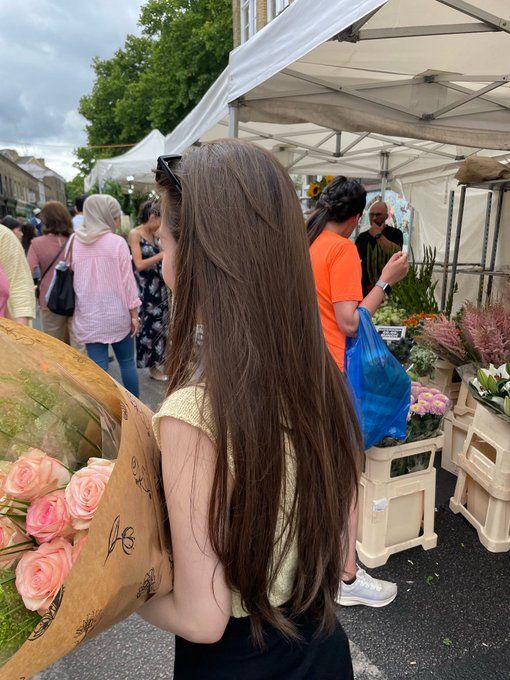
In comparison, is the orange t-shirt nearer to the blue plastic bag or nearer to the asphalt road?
the blue plastic bag

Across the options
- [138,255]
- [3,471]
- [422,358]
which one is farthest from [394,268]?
[138,255]

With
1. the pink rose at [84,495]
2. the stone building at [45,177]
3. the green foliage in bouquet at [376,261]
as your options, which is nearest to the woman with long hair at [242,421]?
the pink rose at [84,495]

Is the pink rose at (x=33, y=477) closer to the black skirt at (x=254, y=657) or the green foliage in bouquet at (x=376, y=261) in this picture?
the black skirt at (x=254, y=657)

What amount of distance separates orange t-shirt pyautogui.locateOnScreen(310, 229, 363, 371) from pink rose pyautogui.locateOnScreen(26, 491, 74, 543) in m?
1.72

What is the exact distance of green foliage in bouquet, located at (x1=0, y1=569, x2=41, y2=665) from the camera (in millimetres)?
691

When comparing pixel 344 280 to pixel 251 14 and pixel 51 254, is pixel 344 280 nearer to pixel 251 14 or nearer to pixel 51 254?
pixel 51 254

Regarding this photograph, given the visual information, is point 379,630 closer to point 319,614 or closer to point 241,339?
point 319,614

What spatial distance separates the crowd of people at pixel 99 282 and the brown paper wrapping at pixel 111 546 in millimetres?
1306

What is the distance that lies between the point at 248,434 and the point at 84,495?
281 millimetres

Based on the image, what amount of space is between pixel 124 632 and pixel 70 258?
2762 millimetres

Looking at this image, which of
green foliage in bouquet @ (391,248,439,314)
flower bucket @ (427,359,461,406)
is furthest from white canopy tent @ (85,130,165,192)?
flower bucket @ (427,359,461,406)

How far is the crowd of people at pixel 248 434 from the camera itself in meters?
0.81

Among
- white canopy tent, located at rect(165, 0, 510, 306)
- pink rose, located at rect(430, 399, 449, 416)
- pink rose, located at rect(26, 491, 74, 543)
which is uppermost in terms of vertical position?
white canopy tent, located at rect(165, 0, 510, 306)

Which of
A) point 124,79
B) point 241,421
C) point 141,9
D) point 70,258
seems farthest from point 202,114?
point 124,79
